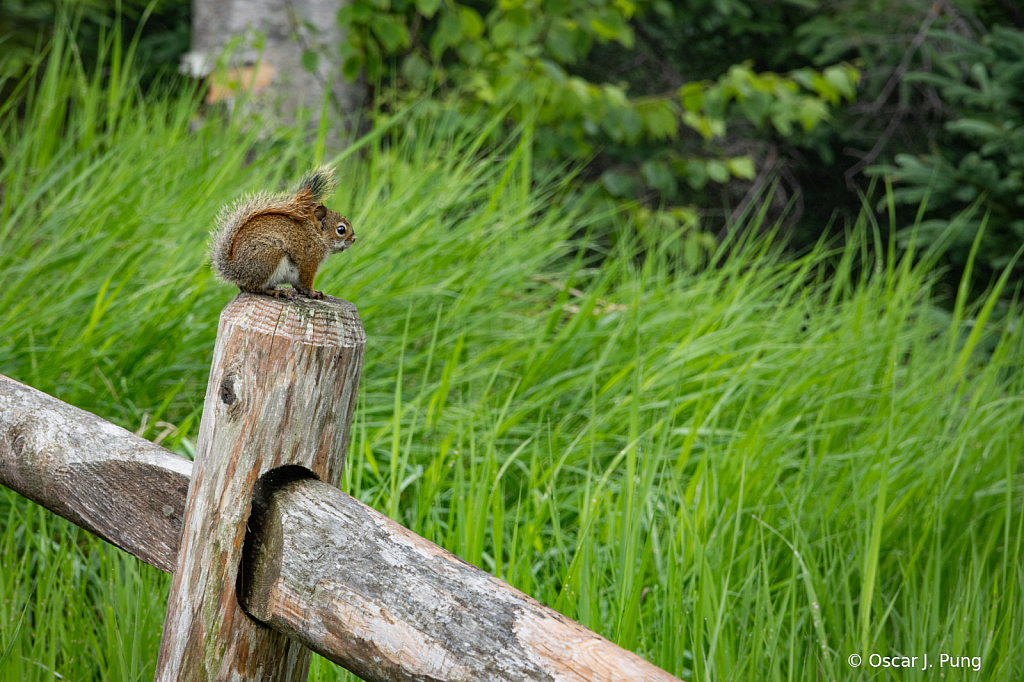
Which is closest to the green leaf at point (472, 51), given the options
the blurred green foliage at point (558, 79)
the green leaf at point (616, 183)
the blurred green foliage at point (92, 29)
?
the blurred green foliage at point (558, 79)

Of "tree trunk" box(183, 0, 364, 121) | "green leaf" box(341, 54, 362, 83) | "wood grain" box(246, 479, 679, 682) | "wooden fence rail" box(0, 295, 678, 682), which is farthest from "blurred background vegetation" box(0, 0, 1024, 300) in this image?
"wood grain" box(246, 479, 679, 682)

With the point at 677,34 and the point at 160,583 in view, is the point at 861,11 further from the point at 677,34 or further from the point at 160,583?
the point at 160,583

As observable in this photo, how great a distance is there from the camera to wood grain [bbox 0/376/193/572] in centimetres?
113

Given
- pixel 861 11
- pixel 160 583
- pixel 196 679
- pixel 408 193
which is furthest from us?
pixel 861 11

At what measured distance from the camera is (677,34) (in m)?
6.97

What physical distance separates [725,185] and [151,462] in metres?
6.88

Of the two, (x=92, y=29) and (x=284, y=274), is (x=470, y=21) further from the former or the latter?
(x=92, y=29)

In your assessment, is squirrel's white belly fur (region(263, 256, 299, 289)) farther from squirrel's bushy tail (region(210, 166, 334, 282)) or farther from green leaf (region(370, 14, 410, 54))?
green leaf (region(370, 14, 410, 54))

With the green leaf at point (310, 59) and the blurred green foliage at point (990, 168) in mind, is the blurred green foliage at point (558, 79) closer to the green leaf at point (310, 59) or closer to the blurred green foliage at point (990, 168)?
the green leaf at point (310, 59)

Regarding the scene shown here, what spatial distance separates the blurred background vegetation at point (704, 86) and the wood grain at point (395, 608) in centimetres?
248

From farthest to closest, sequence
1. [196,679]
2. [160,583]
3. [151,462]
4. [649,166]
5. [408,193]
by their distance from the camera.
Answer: [649,166] → [408,193] → [160,583] → [151,462] → [196,679]

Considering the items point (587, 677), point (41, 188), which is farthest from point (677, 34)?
point (587, 677)

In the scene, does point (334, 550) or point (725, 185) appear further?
point (725, 185)

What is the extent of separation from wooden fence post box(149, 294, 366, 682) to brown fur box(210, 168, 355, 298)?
11 cm
